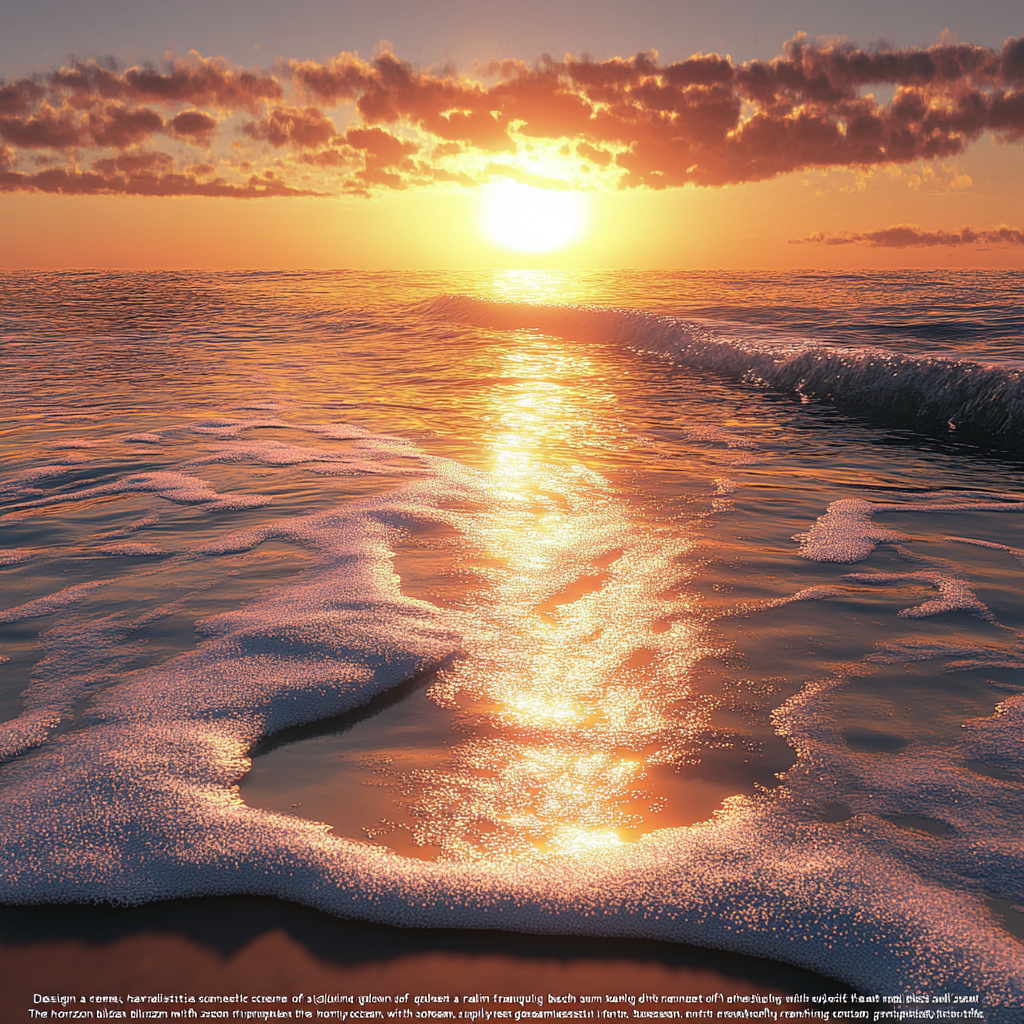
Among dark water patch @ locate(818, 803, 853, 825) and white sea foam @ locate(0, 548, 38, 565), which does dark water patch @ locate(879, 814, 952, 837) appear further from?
white sea foam @ locate(0, 548, 38, 565)

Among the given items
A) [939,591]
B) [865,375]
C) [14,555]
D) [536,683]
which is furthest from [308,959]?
[865,375]

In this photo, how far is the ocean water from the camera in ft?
8.14

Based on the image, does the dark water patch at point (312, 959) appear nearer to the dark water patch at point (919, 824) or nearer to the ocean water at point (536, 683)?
the ocean water at point (536, 683)

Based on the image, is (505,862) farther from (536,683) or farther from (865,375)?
(865,375)

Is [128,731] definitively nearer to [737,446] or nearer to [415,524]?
[415,524]

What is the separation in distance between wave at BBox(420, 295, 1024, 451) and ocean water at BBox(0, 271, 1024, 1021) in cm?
79

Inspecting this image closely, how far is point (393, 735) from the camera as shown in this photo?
130 inches

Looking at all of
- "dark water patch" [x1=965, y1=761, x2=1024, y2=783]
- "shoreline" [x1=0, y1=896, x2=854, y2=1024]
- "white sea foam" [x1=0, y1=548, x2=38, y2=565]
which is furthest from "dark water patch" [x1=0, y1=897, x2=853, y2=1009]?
"white sea foam" [x1=0, y1=548, x2=38, y2=565]

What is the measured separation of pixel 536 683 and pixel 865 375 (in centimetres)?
1193

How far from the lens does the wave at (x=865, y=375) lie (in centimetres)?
1077

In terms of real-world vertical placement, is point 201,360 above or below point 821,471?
above

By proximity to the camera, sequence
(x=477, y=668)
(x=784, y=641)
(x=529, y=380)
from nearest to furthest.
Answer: (x=477, y=668) → (x=784, y=641) → (x=529, y=380)

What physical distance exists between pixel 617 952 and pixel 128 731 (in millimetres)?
2386

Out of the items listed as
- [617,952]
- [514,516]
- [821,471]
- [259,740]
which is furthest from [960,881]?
[821,471]
